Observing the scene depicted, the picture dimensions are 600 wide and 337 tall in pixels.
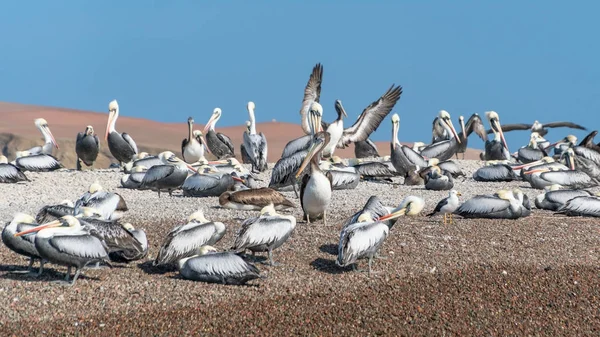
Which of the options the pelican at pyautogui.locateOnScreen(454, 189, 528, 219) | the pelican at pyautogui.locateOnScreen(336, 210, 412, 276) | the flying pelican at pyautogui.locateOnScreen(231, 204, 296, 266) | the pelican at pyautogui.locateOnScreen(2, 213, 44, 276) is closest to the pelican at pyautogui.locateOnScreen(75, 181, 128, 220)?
the pelican at pyautogui.locateOnScreen(2, 213, 44, 276)

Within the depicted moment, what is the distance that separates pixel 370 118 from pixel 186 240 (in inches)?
413

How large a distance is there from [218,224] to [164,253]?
762mm

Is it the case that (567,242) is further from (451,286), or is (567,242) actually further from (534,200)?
(534,200)

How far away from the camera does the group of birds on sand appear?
8.34m

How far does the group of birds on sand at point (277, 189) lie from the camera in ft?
27.4

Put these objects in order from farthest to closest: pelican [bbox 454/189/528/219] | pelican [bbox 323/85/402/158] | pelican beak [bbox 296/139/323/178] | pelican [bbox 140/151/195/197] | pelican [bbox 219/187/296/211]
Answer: pelican [bbox 323/85/402/158] < pelican [bbox 140/151/195/197] < pelican [bbox 219/187/296/211] < pelican [bbox 454/189/528/219] < pelican beak [bbox 296/139/323/178]

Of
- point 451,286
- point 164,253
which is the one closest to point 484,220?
point 451,286

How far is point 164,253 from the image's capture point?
8.51m

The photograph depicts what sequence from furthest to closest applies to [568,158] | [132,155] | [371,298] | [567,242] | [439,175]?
[132,155] → [568,158] → [439,175] → [567,242] → [371,298]

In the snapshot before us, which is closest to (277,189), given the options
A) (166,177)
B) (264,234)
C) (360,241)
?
(166,177)

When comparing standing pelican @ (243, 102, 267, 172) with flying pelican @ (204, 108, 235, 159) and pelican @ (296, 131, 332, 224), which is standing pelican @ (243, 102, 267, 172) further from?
pelican @ (296, 131, 332, 224)

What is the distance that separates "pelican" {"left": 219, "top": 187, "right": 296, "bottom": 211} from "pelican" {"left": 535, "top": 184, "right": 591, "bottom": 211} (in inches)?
149

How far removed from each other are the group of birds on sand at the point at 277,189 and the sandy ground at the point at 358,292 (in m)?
0.23

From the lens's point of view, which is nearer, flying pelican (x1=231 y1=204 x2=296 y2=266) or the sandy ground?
the sandy ground
